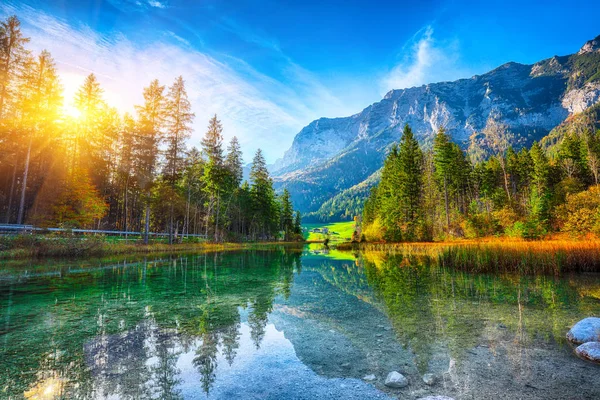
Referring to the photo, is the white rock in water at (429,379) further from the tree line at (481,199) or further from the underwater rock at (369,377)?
the tree line at (481,199)

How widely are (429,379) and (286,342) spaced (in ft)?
7.62

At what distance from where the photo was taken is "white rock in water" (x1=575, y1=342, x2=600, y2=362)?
151 inches

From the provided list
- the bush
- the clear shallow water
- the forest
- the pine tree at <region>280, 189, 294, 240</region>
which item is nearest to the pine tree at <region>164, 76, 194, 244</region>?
the forest

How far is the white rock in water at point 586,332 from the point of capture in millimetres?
4387

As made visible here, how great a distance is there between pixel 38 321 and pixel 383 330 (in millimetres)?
6947

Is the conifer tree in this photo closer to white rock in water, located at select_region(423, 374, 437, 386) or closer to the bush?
white rock in water, located at select_region(423, 374, 437, 386)

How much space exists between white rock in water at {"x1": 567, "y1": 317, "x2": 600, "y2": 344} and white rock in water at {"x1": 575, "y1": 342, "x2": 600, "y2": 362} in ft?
1.45

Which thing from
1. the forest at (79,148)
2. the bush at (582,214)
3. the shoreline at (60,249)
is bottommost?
the shoreline at (60,249)

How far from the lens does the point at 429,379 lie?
3.35 meters

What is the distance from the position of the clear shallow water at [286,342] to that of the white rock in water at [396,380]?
83mm

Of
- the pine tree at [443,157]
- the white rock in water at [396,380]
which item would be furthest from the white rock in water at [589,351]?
the pine tree at [443,157]

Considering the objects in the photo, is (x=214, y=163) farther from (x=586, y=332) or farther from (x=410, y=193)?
(x=586, y=332)

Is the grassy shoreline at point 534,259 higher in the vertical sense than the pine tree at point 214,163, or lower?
lower

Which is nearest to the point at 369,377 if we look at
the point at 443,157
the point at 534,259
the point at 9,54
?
the point at 534,259
